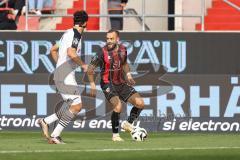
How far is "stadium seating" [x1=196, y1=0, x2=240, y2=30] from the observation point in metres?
23.1

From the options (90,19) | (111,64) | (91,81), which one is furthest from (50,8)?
(91,81)

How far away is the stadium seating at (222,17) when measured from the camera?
23.1 meters

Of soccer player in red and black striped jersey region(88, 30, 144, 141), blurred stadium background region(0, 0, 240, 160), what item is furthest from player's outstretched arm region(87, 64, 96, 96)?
blurred stadium background region(0, 0, 240, 160)

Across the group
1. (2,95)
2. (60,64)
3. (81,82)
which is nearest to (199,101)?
(81,82)

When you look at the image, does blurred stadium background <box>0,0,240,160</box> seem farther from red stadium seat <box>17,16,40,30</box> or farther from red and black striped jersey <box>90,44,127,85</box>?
red and black striped jersey <box>90,44,127,85</box>

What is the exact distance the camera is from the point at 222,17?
23422mm

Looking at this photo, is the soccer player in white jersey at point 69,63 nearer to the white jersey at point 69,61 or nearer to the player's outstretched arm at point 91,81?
the white jersey at point 69,61

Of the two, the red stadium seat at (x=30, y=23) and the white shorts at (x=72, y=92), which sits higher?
the red stadium seat at (x=30, y=23)

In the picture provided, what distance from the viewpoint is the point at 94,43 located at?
2153 centimetres

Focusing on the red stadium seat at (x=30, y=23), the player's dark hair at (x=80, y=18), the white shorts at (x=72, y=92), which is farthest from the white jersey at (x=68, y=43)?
the red stadium seat at (x=30, y=23)

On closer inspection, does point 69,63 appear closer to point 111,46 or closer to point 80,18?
point 80,18

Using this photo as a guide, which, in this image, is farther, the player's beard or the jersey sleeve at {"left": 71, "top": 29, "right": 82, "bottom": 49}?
the player's beard

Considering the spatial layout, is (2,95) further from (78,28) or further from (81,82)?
(78,28)

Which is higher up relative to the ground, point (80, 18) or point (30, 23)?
point (80, 18)
